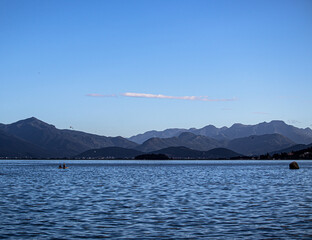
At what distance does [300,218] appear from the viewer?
35094 mm

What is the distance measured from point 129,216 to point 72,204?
10997 millimetres

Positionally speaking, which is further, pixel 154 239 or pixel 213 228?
pixel 213 228

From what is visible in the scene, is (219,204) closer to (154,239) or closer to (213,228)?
(213,228)

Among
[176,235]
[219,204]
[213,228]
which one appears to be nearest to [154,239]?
[176,235]

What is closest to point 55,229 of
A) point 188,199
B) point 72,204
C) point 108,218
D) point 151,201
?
point 108,218

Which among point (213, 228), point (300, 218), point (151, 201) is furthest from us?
point (151, 201)

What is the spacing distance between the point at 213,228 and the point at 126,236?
6596mm

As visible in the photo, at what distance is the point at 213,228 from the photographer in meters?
30.9

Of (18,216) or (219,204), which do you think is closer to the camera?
(18,216)

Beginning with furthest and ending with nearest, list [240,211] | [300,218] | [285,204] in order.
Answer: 1. [285,204]
2. [240,211]
3. [300,218]

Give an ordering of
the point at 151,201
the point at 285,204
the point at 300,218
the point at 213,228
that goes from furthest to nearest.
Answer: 1. the point at 151,201
2. the point at 285,204
3. the point at 300,218
4. the point at 213,228

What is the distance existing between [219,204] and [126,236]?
1881cm

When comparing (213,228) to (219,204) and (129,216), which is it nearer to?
(129,216)

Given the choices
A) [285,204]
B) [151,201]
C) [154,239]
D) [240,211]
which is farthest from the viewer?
[151,201]
